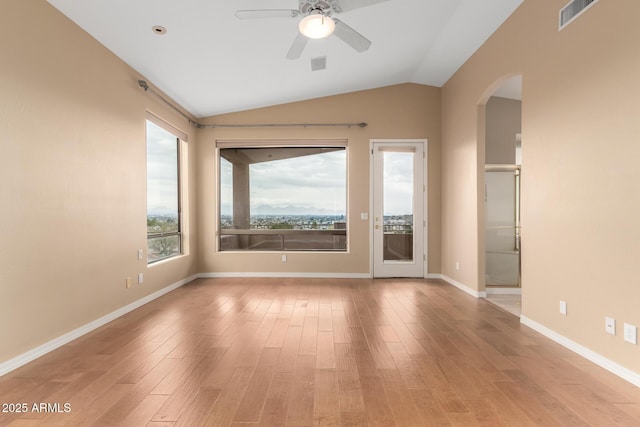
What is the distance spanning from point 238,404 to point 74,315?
208cm

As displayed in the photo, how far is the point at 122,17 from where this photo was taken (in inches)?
119

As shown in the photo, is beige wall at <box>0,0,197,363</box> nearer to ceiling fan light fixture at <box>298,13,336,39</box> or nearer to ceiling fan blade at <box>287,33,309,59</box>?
ceiling fan blade at <box>287,33,309,59</box>

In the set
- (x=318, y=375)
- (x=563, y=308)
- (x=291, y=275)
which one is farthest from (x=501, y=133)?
(x=318, y=375)

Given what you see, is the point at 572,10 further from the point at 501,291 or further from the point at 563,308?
the point at 501,291

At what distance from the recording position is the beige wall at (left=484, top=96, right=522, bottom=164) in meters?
5.12

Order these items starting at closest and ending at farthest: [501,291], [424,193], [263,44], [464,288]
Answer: [263,44]
[501,291]
[464,288]
[424,193]

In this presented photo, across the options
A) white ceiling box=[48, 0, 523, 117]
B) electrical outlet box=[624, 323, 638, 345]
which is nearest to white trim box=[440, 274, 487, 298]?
electrical outlet box=[624, 323, 638, 345]

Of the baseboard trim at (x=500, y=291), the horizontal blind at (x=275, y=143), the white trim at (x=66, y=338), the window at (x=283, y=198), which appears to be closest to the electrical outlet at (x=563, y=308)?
the baseboard trim at (x=500, y=291)

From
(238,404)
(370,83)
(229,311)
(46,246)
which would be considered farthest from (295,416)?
(370,83)

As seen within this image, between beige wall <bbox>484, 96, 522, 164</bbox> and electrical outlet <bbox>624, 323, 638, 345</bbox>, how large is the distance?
3.27m

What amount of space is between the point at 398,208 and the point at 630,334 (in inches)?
147

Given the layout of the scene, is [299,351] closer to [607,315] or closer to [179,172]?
[607,315]

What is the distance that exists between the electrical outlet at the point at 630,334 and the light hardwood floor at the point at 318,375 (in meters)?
0.29

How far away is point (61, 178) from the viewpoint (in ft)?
9.62
